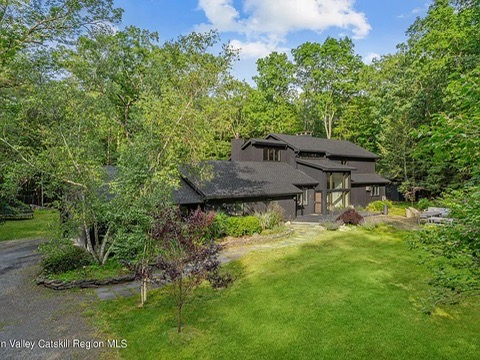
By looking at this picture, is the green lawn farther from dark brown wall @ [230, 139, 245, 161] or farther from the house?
dark brown wall @ [230, 139, 245, 161]

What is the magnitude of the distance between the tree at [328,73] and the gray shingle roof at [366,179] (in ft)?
48.3

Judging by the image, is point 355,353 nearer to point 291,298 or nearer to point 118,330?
point 291,298

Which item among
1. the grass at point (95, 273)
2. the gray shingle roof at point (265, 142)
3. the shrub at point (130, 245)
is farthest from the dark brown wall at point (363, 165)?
the shrub at point (130, 245)

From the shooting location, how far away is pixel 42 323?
7.99 metres

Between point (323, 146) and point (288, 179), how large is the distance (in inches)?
369

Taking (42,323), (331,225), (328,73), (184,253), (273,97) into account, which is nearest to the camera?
(184,253)

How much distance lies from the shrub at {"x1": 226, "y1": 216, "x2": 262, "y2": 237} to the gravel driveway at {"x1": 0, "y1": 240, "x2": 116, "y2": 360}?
27.9ft

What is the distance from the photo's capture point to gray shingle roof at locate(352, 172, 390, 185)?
30.4m

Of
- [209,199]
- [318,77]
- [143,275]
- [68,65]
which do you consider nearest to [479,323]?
[143,275]

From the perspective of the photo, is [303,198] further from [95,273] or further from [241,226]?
[95,273]

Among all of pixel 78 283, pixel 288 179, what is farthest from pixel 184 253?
pixel 288 179

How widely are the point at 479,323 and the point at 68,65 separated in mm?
18038

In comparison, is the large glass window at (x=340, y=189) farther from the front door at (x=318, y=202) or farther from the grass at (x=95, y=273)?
the grass at (x=95, y=273)

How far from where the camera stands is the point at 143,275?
811cm
